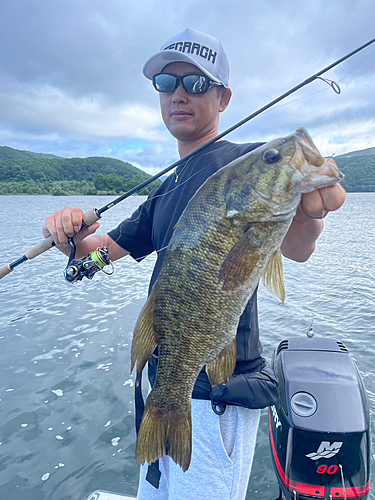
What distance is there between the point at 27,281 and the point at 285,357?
10152 mm

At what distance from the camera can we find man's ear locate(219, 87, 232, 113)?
257cm

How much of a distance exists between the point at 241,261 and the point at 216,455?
124 cm

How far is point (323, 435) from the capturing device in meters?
2.44

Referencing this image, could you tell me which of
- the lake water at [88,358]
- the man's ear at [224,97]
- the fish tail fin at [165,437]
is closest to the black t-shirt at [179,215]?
the fish tail fin at [165,437]

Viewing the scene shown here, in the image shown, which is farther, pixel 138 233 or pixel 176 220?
pixel 138 233

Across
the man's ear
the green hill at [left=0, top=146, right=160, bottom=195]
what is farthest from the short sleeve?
the green hill at [left=0, top=146, right=160, bottom=195]

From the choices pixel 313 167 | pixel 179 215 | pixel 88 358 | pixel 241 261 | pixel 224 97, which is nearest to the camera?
pixel 313 167

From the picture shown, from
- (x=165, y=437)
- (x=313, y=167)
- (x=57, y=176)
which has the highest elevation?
(x=57, y=176)

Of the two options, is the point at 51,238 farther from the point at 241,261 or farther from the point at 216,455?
the point at 216,455

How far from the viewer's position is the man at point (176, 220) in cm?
200

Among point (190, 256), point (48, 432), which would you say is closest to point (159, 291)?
point (190, 256)

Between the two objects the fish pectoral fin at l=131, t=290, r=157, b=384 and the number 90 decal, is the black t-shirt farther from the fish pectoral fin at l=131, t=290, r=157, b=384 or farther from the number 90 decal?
the number 90 decal

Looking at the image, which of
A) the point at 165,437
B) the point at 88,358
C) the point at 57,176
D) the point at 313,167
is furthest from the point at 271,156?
the point at 57,176

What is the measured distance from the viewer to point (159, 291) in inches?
72.9
